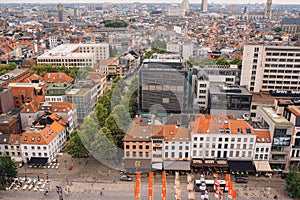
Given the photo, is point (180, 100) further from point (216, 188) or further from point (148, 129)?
point (216, 188)

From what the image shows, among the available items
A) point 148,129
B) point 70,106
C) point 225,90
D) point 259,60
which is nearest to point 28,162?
point 70,106

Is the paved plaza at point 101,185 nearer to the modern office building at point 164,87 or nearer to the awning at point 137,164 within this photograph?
the awning at point 137,164

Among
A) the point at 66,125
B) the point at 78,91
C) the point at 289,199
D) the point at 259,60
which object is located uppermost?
the point at 259,60

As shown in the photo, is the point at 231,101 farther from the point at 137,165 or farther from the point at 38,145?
the point at 38,145

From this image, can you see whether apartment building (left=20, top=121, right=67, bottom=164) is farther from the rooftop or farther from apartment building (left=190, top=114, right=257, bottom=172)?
the rooftop

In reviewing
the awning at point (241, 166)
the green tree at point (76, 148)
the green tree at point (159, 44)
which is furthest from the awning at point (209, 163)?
the green tree at point (159, 44)

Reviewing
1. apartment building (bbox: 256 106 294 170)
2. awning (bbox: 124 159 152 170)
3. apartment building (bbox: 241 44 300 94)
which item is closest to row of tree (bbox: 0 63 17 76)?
awning (bbox: 124 159 152 170)
